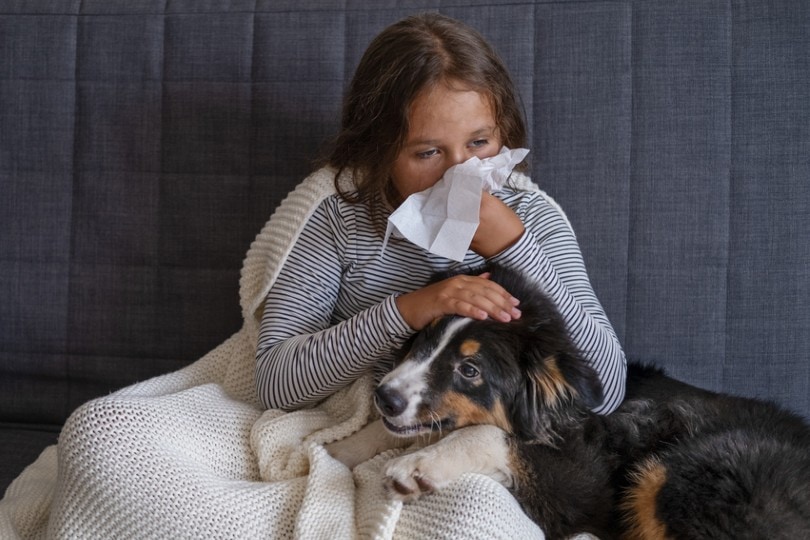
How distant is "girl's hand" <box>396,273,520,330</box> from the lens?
5.33 feet

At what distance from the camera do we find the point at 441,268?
1984 mm

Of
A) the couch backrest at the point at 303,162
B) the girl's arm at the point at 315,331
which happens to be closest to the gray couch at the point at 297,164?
the couch backrest at the point at 303,162

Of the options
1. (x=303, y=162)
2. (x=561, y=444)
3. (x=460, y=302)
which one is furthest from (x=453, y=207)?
(x=303, y=162)

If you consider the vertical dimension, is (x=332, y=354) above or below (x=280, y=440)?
above

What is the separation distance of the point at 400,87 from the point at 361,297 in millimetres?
534

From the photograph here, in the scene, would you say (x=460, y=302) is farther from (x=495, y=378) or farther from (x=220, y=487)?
(x=220, y=487)

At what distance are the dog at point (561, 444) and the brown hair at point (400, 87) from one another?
1.44ft

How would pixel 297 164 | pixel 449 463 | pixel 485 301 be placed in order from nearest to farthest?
pixel 449 463 < pixel 485 301 < pixel 297 164

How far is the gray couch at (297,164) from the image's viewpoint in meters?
2.14

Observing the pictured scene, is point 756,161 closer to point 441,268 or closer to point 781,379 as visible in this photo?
point 781,379

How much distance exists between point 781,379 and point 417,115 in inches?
49.7

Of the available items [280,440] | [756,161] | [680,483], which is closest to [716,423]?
[680,483]

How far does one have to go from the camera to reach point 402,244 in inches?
78.4

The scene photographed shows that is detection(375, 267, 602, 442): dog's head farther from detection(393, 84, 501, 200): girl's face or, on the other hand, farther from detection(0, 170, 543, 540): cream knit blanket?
detection(393, 84, 501, 200): girl's face
